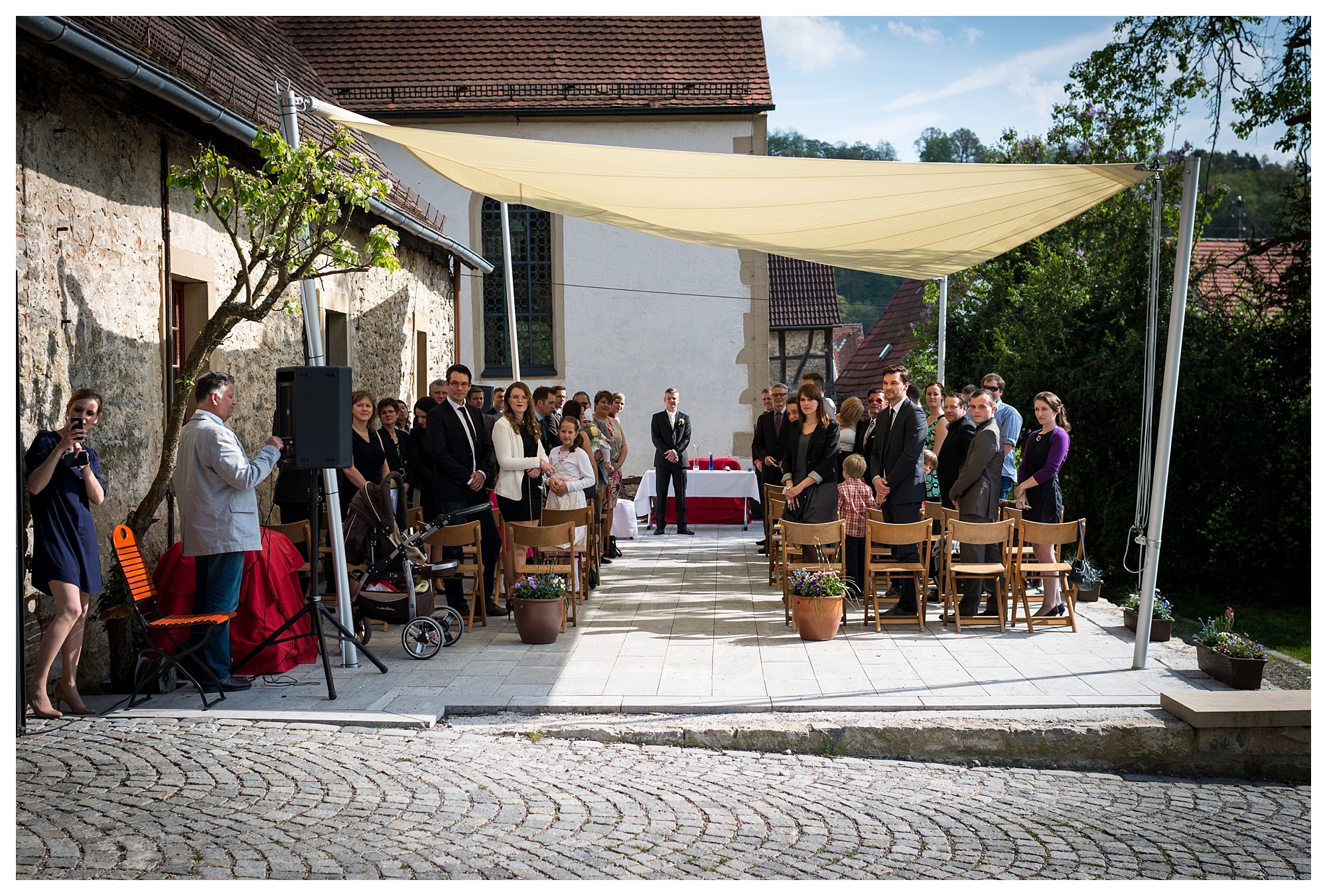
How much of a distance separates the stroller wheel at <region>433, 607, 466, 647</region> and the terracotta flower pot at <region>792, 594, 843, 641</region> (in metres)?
2.17

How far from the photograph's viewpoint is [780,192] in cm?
670

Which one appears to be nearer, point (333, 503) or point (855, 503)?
point (333, 503)

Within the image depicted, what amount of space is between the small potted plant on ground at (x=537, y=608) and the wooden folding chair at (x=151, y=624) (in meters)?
1.80

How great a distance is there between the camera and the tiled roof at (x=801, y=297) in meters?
27.7

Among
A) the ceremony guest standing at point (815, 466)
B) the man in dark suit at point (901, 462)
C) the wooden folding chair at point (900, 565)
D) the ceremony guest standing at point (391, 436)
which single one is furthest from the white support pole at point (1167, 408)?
the ceremony guest standing at point (391, 436)

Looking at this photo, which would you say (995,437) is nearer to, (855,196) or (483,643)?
(855,196)

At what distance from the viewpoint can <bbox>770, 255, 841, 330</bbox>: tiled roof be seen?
27.7 m

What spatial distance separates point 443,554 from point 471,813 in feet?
14.7

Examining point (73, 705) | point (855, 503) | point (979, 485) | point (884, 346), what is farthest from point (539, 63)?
point (73, 705)

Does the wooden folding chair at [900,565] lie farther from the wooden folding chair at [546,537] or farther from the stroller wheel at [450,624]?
the stroller wheel at [450,624]

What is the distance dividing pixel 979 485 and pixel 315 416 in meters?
4.48

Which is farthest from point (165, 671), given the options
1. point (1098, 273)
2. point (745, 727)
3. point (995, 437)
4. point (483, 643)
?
point (1098, 273)

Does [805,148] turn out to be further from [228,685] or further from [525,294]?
[228,685]

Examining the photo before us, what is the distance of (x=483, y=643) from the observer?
7016 mm
